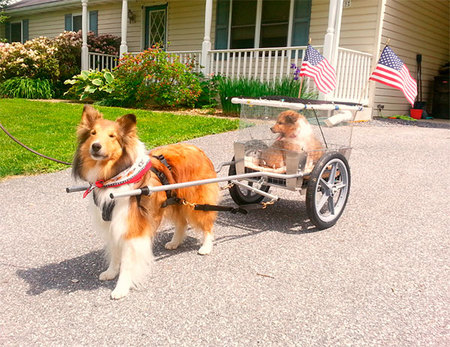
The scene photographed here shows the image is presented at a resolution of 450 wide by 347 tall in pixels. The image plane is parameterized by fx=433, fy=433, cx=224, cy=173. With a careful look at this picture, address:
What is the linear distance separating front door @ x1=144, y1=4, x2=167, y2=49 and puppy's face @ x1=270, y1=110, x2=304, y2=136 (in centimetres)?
1485

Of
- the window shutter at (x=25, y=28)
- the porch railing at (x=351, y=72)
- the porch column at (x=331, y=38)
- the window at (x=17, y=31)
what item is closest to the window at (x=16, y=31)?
the window at (x=17, y=31)

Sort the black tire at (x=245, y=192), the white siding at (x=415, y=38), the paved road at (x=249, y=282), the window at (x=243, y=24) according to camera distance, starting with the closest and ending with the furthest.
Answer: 1. the paved road at (x=249, y=282)
2. the black tire at (x=245, y=192)
3. the white siding at (x=415, y=38)
4. the window at (x=243, y=24)

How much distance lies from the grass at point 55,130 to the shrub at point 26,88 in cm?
312

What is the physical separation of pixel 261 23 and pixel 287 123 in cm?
1145

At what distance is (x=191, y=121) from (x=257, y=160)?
20.1 ft

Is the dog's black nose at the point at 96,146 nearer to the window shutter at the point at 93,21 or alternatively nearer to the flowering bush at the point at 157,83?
the flowering bush at the point at 157,83

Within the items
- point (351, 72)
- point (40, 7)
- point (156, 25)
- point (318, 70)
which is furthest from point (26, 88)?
point (318, 70)

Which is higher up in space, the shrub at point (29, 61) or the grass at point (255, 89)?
the shrub at point (29, 61)

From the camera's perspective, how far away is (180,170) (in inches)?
142

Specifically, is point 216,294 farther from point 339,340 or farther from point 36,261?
point 36,261

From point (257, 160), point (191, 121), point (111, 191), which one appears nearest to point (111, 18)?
point (191, 121)

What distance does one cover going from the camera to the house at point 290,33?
40.6ft

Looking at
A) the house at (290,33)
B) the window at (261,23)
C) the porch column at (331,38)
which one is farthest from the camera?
the window at (261,23)

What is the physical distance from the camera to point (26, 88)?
1644cm
